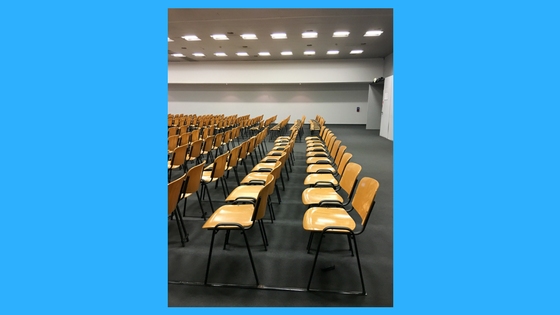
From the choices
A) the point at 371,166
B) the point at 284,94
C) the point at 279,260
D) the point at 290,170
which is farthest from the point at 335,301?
the point at 284,94

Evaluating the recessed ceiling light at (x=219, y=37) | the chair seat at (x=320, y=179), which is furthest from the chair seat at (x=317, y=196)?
the recessed ceiling light at (x=219, y=37)

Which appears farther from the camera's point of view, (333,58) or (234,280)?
(333,58)

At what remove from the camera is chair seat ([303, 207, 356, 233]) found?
6.86ft

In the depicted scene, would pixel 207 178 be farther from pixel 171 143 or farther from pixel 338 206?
pixel 171 143

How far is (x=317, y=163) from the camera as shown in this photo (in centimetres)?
437

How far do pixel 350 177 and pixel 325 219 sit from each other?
0.84m

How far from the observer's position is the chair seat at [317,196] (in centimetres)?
266

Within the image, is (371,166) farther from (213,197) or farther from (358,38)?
(358,38)

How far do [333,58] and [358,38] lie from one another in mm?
4470

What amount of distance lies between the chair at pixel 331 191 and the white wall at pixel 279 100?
13537 mm

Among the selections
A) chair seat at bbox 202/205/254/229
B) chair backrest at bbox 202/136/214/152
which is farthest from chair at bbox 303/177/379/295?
chair backrest at bbox 202/136/214/152

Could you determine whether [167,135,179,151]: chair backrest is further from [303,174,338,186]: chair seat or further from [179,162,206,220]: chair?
[303,174,338,186]: chair seat

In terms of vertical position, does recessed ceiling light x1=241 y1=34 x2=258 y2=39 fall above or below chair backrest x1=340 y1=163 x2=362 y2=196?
above

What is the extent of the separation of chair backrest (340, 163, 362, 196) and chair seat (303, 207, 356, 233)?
0.45m
